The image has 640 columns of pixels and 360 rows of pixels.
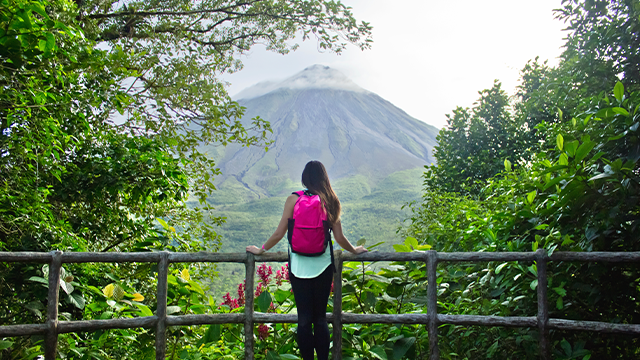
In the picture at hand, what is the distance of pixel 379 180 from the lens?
3504 inches

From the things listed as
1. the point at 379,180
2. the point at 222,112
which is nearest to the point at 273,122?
the point at 379,180

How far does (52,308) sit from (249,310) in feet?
3.97

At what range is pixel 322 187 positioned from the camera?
7.79ft

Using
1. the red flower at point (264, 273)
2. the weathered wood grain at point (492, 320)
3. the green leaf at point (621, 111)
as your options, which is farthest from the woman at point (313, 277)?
the green leaf at point (621, 111)

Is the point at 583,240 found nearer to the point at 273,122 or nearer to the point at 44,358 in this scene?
the point at 44,358

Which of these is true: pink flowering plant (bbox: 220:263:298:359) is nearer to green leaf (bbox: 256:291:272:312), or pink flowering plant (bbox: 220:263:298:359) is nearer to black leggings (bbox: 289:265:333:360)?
green leaf (bbox: 256:291:272:312)

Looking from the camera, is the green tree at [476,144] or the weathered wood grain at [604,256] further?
the green tree at [476,144]

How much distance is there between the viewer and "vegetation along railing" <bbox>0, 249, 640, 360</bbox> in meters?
2.31

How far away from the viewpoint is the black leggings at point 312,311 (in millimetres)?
2297

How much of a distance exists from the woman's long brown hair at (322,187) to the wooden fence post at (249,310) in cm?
64

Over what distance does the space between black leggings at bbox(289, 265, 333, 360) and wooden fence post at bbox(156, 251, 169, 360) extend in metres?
0.87

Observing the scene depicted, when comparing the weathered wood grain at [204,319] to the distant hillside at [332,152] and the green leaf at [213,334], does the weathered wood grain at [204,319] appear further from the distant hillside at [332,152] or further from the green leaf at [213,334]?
the distant hillside at [332,152]

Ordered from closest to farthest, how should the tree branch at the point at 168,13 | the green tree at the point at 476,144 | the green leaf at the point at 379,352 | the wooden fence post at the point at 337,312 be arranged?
the green leaf at the point at 379,352 → the wooden fence post at the point at 337,312 → the tree branch at the point at 168,13 → the green tree at the point at 476,144

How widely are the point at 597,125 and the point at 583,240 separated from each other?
2.66 ft
